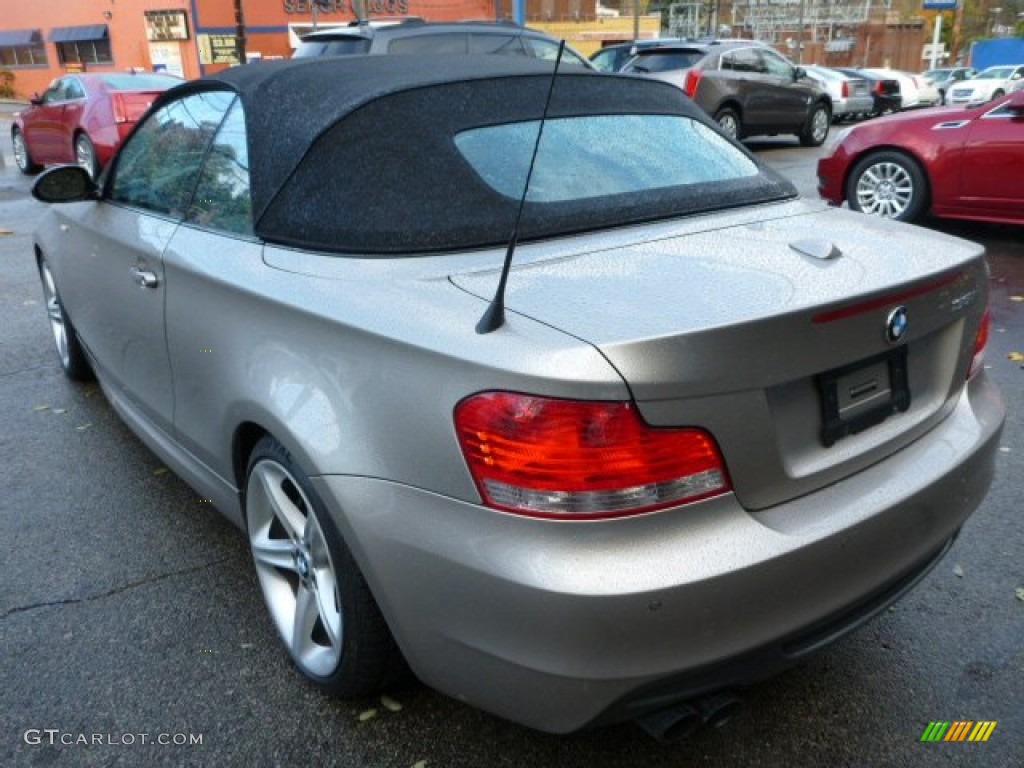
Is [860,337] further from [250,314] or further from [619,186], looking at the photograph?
[250,314]

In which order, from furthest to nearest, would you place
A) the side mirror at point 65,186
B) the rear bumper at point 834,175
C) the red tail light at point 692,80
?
the red tail light at point 692,80 → the rear bumper at point 834,175 → the side mirror at point 65,186

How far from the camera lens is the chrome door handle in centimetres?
294

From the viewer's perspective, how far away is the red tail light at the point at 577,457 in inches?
67.0

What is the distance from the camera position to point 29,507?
352 cm

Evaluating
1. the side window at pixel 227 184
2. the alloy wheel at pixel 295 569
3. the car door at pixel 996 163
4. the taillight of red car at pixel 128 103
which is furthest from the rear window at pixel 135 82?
the alloy wheel at pixel 295 569

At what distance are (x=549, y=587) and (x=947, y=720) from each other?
1.29m

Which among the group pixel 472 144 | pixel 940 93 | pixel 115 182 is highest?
pixel 472 144

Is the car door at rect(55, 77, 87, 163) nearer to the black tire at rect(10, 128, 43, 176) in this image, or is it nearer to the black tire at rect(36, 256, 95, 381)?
the black tire at rect(10, 128, 43, 176)

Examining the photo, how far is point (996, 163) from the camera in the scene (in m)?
7.29

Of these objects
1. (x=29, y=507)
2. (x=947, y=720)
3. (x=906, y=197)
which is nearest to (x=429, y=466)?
(x=947, y=720)

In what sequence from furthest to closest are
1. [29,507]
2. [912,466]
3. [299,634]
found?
[29,507] → [299,634] → [912,466]

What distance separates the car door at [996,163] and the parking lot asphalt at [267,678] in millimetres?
4570

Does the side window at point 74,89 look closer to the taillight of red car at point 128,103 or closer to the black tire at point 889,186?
the taillight of red car at point 128,103

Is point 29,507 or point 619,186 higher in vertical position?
point 619,186
